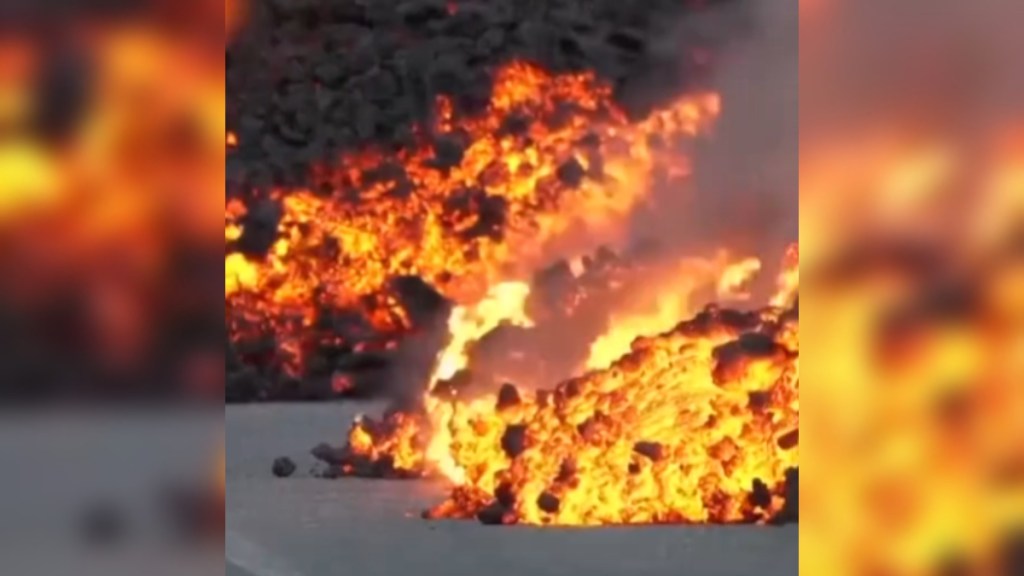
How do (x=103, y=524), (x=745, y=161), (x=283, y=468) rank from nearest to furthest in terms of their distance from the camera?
(x=103, y=524) → (x=283, y=468) → (x=745, y=161)

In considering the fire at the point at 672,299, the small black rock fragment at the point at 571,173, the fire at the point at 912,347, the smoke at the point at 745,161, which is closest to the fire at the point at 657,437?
the fire at the point at 672,299

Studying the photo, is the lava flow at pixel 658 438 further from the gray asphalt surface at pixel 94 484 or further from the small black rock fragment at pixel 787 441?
the gray asphalt surface at pixel 94 484

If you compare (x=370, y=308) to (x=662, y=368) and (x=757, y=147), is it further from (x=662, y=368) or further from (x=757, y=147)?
(x=662, y=368)

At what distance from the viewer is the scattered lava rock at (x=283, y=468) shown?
5949 mm

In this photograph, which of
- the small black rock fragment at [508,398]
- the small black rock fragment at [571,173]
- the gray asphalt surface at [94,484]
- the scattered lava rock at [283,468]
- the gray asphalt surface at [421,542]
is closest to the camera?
the gray asphalt surface at [94,484]

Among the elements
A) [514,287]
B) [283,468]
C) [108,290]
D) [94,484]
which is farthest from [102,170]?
[514,287]

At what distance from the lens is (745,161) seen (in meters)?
6.50

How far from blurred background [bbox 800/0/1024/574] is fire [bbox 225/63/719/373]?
5.57 m

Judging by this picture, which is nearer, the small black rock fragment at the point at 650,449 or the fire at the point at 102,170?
the fire at the point at 102,170

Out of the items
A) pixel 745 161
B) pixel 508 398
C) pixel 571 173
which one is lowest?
pixel 508 398

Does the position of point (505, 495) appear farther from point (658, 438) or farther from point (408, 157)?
point (408, 157)

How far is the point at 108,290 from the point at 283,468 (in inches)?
200

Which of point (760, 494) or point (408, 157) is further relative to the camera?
point (408, 157)

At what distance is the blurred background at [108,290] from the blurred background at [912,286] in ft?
1.25
